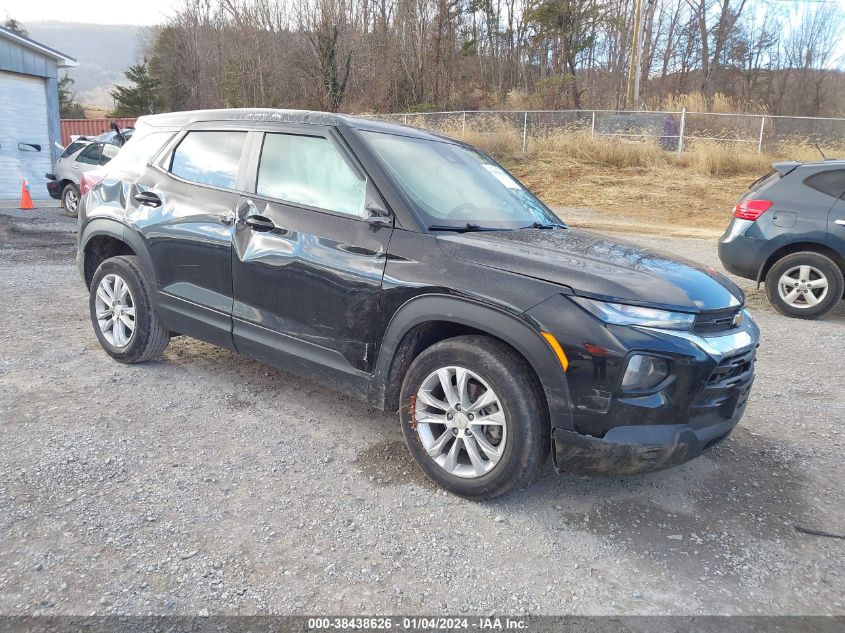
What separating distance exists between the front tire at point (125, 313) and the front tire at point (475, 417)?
2225mm

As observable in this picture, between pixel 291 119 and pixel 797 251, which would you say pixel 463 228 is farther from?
pixel 797 251

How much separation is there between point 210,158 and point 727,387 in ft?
10.8

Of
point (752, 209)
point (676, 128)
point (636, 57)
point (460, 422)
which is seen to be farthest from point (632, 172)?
point (460, 422)

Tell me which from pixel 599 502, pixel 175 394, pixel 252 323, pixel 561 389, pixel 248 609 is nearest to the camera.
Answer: pixel 248 609

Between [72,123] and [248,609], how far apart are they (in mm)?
34598

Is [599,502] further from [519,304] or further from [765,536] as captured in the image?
[519,304]

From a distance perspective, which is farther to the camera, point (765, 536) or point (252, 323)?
point (252, 323)

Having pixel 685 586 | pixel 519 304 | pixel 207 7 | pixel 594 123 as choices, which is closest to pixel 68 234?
pixel 519 304

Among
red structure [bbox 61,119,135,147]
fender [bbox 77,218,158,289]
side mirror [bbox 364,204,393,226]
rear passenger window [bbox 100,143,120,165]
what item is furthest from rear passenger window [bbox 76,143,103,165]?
red structure [bbox 61,119,135,147]

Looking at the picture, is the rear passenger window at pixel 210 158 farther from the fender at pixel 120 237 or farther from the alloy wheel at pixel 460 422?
the alloy wheel at pixel 460 422

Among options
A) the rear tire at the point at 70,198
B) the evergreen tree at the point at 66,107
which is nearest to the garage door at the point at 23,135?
the rear tire at the point at 70,198

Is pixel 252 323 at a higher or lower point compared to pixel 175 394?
higher

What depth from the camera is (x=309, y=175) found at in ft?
12.1

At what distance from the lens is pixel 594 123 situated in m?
21.5
